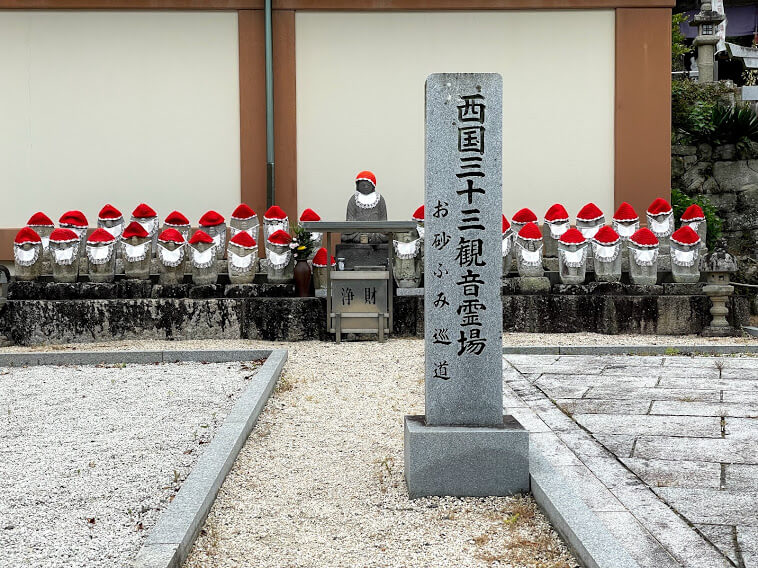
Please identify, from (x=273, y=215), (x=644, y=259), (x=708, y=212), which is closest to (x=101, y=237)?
(x=273, y=215)

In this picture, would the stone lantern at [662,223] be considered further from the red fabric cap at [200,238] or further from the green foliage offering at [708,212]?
the red fabric cap at [200,238]

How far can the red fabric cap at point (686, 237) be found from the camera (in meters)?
8.34

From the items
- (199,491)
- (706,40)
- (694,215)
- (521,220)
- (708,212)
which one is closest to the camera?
(199,491)

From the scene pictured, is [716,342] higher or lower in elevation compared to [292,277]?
lower

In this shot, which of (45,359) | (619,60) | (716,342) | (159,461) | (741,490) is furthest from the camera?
(619,60)

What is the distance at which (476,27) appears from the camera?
34.7ft

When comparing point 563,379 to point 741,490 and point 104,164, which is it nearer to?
point 741,490

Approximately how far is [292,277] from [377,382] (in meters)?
2.47

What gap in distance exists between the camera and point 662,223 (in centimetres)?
905

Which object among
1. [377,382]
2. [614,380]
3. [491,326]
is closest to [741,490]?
[491,326]

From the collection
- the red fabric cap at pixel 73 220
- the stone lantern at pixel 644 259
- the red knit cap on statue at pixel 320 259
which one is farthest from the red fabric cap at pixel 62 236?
the stone lantern at pixel 644 259

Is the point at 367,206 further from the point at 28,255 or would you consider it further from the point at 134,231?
the point at 28,255

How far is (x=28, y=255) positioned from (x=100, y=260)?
78 centimetres

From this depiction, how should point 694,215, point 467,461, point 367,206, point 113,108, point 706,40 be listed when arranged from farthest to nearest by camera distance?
point 706,40
point 113,108
point 367,206
point 694,215
point 467,461
